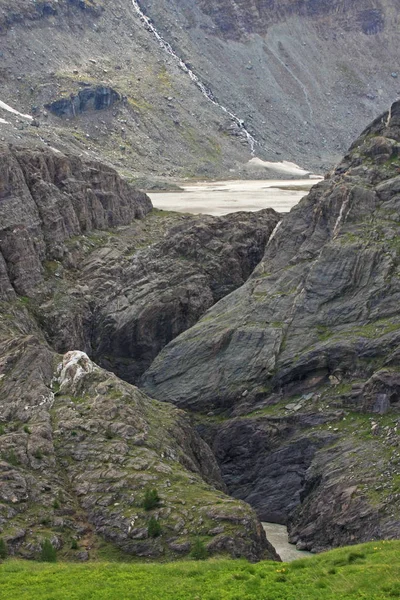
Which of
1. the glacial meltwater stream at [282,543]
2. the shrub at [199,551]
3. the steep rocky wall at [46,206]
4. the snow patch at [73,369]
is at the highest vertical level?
the steep rocky wall at [46,206]

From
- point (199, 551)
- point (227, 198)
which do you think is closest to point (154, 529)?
point (199, 551)

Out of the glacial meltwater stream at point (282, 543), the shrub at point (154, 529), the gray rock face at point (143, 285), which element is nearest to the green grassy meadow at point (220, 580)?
the shrub at point (154, 529)

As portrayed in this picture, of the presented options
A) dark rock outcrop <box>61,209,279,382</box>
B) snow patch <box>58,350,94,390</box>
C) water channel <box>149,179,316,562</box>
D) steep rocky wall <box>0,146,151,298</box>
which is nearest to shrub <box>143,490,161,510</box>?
snow patch <box>58,350,94,390</box>

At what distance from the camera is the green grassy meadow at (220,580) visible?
3538 centimetres

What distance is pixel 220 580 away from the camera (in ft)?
122

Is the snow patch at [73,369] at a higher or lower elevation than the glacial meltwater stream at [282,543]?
higher

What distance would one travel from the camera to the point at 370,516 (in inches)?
2227

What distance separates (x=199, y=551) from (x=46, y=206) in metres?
50.0

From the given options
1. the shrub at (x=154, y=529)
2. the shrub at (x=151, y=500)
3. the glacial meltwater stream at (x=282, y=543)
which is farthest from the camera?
the glacial meltwater stream at (x=282, y=543)

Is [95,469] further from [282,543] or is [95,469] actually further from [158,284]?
[158,284]

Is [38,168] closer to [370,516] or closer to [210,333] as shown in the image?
[210,333]

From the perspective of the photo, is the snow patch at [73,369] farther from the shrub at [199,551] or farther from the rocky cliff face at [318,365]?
the shrub at [199,551]

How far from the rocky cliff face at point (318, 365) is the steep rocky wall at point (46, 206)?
13746 millimetres

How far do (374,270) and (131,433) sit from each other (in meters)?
23.6
